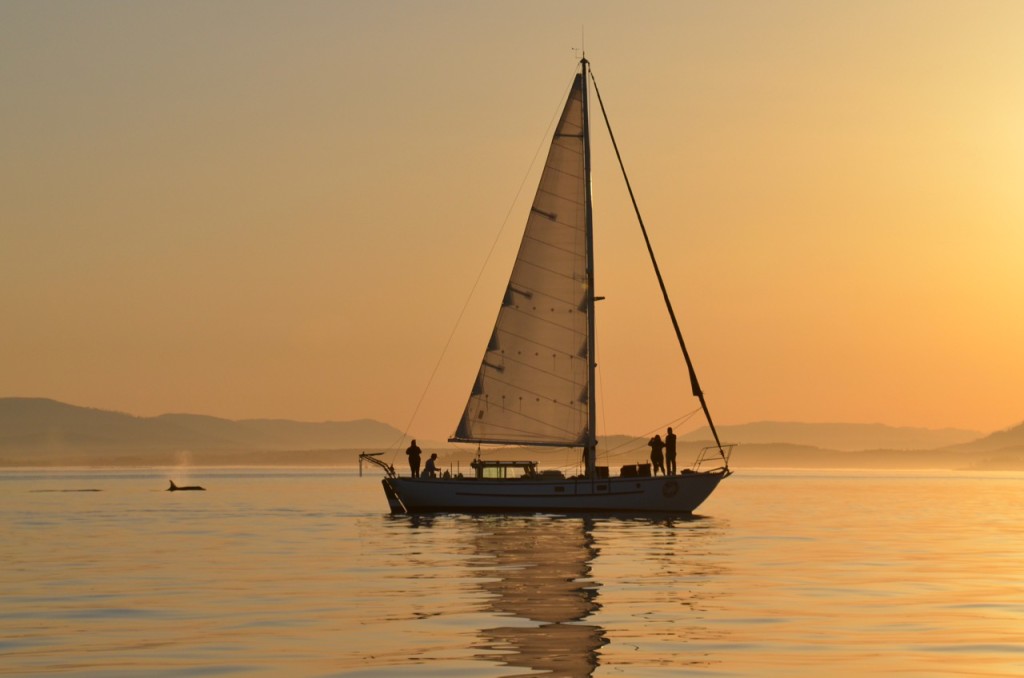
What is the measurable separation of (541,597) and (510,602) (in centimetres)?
118

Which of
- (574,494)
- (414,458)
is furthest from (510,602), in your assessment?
(414,458)

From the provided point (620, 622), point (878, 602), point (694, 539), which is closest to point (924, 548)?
point (694, 539)

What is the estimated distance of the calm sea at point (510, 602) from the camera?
2164 centimetres

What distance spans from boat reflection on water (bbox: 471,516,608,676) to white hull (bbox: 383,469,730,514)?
10088 mm

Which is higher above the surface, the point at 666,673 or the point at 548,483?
the point at 548,483

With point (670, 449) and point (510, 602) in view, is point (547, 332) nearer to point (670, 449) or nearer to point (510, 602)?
point (670, 449)

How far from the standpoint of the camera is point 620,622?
1022 inches

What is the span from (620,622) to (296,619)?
5693 mm

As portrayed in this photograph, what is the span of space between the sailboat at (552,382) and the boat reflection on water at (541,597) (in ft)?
34.9

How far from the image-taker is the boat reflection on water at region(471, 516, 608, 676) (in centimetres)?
2173

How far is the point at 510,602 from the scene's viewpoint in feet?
95.3

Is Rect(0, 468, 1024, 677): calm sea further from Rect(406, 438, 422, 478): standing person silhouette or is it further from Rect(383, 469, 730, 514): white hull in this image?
Rect(406, 438, 422, 478): standing person silhouette

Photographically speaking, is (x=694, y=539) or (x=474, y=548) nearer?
(x=474, y=548)

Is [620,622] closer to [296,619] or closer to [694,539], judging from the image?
[296,619]
